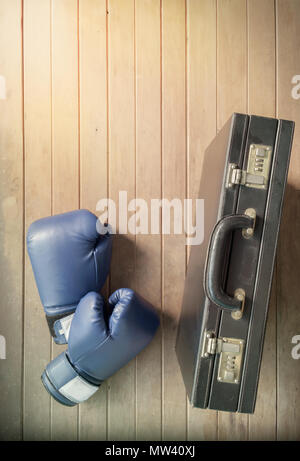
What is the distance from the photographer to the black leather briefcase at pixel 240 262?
2.03 feet

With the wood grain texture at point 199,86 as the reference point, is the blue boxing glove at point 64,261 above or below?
below

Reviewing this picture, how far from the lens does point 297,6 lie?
3.42ft

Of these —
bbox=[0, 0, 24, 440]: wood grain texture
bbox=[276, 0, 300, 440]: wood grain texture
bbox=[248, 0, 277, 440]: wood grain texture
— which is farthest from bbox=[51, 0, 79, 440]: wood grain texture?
bbox=[276, 0, 300, 440]: wood grain texture

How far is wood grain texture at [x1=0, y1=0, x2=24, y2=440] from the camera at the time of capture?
1.01 metres

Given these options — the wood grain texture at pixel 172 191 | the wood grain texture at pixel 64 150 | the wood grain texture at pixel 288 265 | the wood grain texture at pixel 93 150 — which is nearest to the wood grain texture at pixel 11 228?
the wood grain texture at pixel 64 150

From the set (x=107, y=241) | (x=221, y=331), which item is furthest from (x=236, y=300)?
(x=107, y=241)

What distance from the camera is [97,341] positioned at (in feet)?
2.50

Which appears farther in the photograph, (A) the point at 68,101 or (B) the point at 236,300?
(A) the point at 68,101

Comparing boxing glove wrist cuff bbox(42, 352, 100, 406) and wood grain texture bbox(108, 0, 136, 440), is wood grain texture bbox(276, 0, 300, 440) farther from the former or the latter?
boxing glove wrist cuff bbox(42, 352, 100, 406)

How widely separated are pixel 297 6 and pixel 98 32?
76 centimetres

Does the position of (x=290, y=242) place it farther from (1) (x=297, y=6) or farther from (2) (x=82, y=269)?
(1) (x=297, y=6)

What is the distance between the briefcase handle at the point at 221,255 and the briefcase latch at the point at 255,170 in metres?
0.07

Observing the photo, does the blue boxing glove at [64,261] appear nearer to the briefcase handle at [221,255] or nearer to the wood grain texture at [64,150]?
the wood grain texture at [64,150]

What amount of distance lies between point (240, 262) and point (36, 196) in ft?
2.50
